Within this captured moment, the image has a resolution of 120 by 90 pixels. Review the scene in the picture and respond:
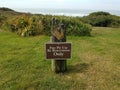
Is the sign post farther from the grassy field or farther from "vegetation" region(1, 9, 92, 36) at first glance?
"vegetation" region(1, 9, 92, 36)

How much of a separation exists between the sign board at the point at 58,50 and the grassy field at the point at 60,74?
1.34 ft

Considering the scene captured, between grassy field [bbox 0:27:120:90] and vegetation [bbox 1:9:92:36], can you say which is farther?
vegetation [bbox 1:9:92:36]

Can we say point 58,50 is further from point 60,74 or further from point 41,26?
point 41,26

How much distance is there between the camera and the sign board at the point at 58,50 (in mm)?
5594

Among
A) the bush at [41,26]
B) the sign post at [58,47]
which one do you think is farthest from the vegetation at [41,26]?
the sign post at [58,47]

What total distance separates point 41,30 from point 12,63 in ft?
15.5

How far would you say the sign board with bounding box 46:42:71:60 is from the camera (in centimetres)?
559

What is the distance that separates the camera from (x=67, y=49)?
564cm

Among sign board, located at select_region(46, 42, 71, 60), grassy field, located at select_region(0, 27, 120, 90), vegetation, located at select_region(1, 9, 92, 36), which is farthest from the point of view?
vegetation, located at select_region(1, 9, 92, 36)

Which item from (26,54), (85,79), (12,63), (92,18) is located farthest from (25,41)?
→ (92,18)

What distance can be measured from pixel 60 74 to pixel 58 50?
55 cm

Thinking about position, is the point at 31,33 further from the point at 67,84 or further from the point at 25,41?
the point at 67,84

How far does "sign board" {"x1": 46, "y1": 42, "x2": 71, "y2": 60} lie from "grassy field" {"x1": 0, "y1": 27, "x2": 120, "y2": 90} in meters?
0.41

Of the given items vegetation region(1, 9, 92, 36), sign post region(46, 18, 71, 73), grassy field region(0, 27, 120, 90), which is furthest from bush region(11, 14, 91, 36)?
sign post region(46, 18, 71, 73)
